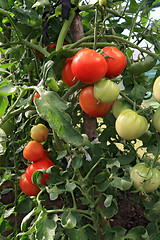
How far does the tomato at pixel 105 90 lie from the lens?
0.46m

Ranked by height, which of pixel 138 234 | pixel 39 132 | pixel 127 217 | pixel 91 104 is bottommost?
pixel 127 217

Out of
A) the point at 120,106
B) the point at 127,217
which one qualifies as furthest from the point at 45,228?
the point at 127,217

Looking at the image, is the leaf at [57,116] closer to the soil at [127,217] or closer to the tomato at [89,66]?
the tomato at [89,66]

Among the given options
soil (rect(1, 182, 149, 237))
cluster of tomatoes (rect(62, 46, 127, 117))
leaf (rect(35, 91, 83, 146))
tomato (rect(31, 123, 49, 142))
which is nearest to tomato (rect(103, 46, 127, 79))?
cluster of tomatoes (rect(62, 46, 127, 117))

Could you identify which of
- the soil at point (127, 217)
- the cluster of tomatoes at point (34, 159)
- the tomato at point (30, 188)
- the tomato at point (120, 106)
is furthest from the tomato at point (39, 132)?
the soil at point (127, 217)

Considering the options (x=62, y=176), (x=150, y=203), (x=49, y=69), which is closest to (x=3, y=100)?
(x=49, y=69)

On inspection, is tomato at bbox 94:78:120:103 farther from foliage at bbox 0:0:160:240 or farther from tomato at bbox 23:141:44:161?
tomato at bbox 23:141:44:161

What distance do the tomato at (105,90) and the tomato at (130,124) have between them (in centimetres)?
4

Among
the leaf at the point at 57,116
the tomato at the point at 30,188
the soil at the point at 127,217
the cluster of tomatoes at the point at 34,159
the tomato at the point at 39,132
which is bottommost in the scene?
the soil at the point at 127,217

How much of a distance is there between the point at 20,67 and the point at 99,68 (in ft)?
1.32

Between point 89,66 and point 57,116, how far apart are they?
0.39 ft

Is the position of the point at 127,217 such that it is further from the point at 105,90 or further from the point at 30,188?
the point at 105,90

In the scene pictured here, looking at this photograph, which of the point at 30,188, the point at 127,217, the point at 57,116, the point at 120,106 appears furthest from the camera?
the point at 127,217

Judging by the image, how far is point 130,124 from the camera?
449 mm
